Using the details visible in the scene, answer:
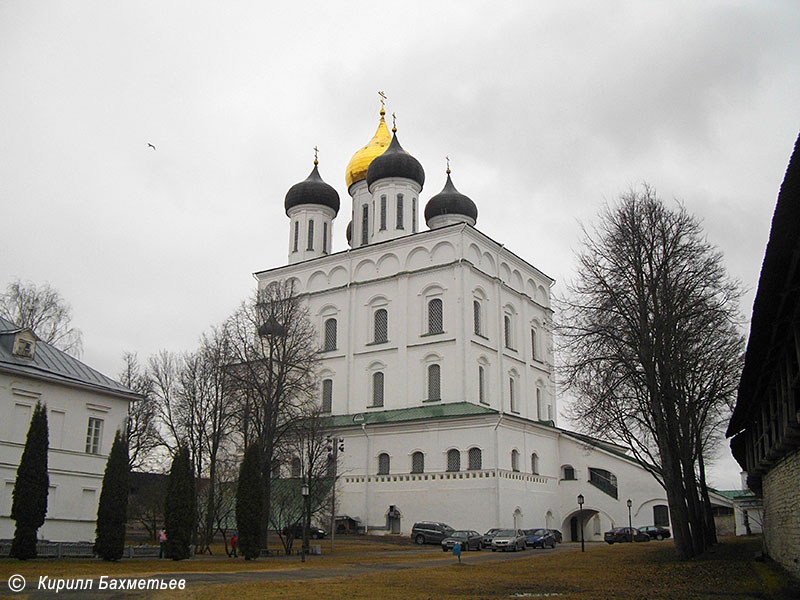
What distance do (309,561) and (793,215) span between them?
18217 mm

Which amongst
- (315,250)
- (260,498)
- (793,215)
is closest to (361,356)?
(315,250)

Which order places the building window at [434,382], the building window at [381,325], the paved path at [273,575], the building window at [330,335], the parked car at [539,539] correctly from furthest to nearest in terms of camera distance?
1. the building window at [330,335]
2. the building window at [381,325]
3. the building window at [434,382]
4. the parked car at [539,539]
5. the paved path at [273,575]

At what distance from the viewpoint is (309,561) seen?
74.7 ft

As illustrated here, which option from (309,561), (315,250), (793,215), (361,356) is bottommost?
(309,561)

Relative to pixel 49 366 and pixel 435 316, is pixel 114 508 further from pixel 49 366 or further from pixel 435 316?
pixel 435 316

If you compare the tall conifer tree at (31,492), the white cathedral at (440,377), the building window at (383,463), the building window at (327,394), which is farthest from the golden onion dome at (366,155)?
the tall conifer tree at (31,492)

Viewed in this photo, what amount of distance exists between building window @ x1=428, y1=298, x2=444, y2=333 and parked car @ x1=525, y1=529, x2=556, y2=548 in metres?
12.1

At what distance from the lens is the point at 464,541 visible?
29297 mm

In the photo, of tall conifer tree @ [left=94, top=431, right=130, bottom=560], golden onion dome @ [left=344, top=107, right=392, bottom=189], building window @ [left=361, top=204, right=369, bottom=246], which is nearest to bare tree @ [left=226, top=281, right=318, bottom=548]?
tall conifer tree @ [left=94, top=431, right=130, bottom=560]

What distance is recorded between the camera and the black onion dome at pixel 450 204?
46.2 m

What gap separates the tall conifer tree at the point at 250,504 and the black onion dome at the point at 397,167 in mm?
24459

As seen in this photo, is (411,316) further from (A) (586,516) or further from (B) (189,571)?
(B) (189,571)

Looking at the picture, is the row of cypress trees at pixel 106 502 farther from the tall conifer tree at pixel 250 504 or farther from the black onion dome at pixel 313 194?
the black onion dome at pixel 313 194

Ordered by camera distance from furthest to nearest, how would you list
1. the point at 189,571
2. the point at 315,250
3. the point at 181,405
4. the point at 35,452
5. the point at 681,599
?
the point at 315,250 → the point at 181,405 → the point at 35,452 → the point at 189,571 → the point at 681,599
